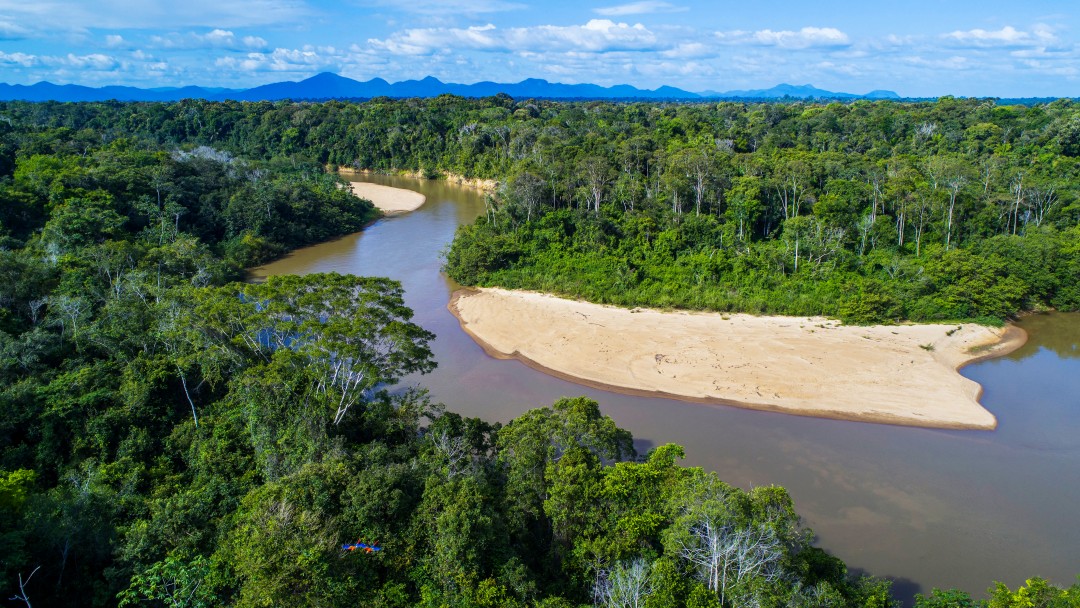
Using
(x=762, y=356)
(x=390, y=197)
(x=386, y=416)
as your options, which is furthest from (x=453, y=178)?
(x=386, y=416)

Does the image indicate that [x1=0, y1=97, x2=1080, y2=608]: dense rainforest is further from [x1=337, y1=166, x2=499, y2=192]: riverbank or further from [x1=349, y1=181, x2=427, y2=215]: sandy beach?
[x1=337, y1=166, x2=499, y2=192]: riverbank

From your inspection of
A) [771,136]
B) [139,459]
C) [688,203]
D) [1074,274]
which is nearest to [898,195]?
[1074,274]

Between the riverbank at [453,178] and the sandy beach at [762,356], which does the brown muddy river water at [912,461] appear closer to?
the sandy beach at [762,356]

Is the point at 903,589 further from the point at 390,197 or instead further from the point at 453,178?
the point at 453,178

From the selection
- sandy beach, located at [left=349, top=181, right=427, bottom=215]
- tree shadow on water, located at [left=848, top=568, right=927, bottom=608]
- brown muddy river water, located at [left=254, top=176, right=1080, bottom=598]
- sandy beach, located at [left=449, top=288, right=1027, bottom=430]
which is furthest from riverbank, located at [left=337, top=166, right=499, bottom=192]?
tree shadow on water, located at [left=848, top=568, right=927, bottom=608]

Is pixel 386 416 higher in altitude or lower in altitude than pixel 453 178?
lower

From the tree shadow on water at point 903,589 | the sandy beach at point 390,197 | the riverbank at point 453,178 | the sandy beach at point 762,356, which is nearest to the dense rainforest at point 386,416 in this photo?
the tree shadow on water at point 903,589

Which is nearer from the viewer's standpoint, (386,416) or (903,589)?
(903,589)
